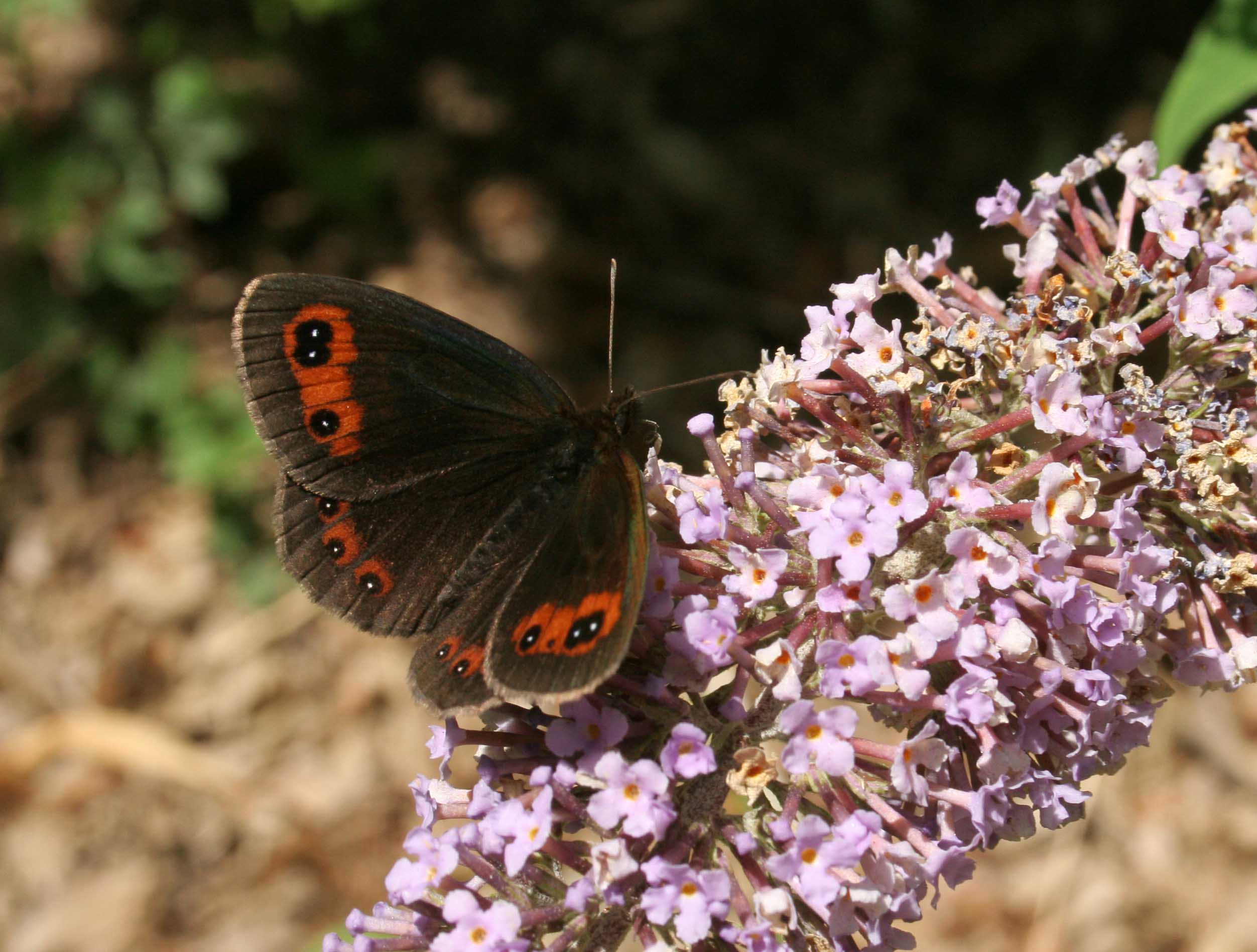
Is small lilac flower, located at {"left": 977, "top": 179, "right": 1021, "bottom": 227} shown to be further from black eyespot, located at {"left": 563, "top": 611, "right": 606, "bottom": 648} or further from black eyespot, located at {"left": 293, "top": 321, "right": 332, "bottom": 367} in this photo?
black eyespot, located at {"left": 293, "top": 321, "right": 332, "bottom": 367}

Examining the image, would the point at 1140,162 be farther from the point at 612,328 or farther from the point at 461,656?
the point at 461,656

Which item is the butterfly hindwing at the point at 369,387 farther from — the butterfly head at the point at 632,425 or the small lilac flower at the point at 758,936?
the small lilac flower at the point at 758,936

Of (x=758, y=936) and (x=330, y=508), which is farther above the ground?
(x=330, y=508)

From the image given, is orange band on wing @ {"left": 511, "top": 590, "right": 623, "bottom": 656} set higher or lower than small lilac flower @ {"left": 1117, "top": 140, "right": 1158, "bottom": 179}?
lower

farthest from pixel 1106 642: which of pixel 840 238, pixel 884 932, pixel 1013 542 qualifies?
pixel 840 238

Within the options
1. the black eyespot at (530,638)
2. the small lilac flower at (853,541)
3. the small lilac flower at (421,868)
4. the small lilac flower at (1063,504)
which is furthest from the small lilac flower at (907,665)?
the small lilac flower at (421,868)

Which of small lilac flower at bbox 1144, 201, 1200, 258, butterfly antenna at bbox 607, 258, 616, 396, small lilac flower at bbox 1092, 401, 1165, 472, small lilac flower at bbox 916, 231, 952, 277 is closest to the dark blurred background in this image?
butterfly antenna at bbox 607, 258, 616, 396

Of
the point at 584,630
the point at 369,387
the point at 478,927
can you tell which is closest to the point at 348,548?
the point at 369,387
